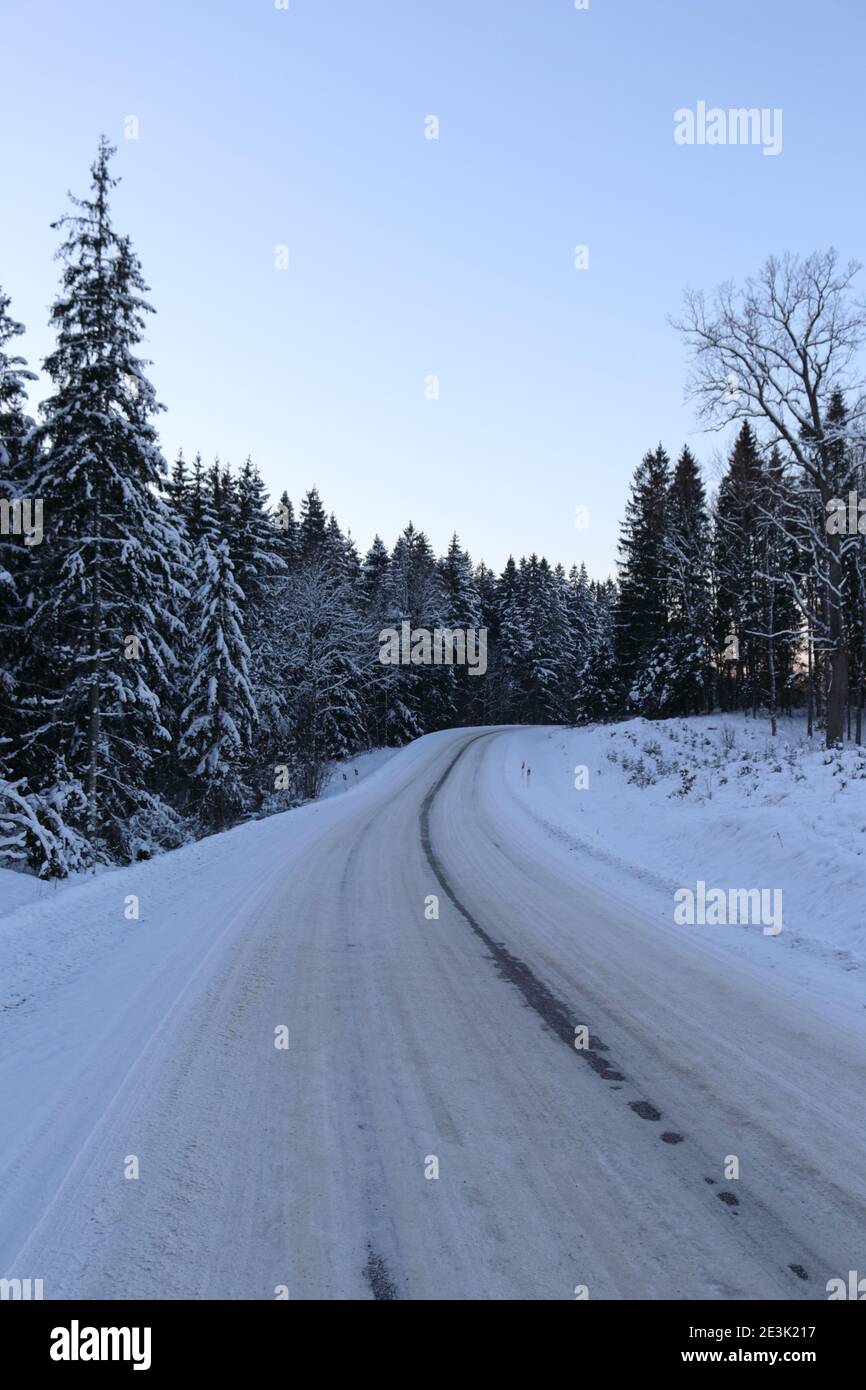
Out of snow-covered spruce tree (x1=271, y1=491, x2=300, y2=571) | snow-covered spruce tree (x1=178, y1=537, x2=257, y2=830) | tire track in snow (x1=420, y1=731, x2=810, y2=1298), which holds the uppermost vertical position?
snow-covered spruce tree (x1=271, y1=491, x2=300, y2=571)

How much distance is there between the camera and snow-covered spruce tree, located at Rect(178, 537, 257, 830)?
25.5 metres

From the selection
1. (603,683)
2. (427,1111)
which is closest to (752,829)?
(427,1111)

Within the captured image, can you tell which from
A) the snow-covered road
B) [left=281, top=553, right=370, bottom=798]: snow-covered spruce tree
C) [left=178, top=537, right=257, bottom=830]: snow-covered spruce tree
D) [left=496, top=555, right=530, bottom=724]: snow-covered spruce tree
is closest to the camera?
the snow-covered road

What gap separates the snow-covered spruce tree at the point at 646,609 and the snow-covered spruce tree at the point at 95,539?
1277 inches

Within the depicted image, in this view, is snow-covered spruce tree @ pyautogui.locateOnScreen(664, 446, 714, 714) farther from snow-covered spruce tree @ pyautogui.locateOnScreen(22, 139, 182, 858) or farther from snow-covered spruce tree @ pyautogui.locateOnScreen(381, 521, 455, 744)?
snow-covered spruce tree @ pyautogui.locateOnScreen(22, 139, 182, 858)

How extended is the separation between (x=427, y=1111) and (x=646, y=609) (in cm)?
4418

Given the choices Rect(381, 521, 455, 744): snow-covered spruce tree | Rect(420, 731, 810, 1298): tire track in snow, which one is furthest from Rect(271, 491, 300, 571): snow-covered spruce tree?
Rect(420, 731, 810, 1298): tire track in snow

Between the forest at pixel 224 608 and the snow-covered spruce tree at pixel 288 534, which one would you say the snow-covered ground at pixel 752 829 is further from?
the snow-covered spruce tree at pixel 288 534

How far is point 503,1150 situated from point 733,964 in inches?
157

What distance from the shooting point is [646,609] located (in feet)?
149

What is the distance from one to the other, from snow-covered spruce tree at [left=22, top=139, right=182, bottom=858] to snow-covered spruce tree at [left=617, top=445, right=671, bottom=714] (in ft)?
106

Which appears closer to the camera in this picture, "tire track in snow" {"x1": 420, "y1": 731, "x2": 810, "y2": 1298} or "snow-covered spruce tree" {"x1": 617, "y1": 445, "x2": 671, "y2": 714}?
"tire track in snow" {"x1": 420, "y1": 731, "x2": 810, "y2": 1298}

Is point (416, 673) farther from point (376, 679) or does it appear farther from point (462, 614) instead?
point (462, 614)

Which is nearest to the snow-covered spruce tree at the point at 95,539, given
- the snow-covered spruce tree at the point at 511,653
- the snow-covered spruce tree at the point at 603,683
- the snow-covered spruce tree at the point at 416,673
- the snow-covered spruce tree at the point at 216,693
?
the snow-covered spruce tree at the point at 216,693
